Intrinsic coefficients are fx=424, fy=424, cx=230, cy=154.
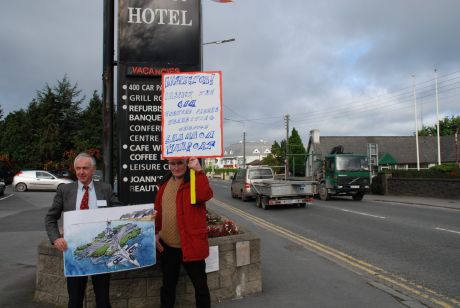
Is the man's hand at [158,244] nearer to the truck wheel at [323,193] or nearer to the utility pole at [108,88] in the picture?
the utility pole at [108,88]

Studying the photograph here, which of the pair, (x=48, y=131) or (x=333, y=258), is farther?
(x=48, y=131)

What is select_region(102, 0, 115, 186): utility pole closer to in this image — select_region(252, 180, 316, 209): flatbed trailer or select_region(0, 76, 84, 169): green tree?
select_region(252, 180, 316, 209): flatbed trailer

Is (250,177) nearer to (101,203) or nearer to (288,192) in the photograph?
(288,192)

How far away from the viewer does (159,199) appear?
170 inches

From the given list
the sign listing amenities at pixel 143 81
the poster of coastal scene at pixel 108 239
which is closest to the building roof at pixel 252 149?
the sign listing amenities at pixel 143 81

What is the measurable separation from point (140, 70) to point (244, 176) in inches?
706

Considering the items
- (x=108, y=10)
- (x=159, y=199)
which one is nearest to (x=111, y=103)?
(x=108, y=10)

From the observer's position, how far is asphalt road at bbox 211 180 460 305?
6.90m

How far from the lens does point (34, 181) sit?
96.3 feet

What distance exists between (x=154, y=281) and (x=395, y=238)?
24.8 ft

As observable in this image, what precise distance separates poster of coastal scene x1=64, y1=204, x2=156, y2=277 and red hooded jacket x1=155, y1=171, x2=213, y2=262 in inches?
14.8

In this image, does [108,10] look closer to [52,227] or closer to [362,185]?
[52,227]

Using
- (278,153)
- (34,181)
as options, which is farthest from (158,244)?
(278,153)

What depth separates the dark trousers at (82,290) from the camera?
390cm
